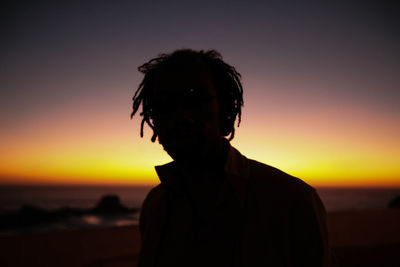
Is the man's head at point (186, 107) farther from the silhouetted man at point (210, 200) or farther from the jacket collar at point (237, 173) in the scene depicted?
the jacket collar at point (237, 173)

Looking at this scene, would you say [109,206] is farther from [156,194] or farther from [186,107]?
[186,107]

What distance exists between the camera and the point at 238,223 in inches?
48.9

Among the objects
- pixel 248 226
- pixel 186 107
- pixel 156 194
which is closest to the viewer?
pixel 248 226

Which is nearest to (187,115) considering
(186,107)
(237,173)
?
(186,107)

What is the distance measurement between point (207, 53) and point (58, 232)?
6020 mm

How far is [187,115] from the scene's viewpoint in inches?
54.9

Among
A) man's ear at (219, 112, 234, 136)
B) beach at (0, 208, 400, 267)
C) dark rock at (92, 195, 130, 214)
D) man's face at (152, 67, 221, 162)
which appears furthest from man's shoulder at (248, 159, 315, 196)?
dark rock at (92, 195, 130, 214)

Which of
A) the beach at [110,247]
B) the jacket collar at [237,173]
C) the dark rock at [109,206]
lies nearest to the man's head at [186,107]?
the jacket collar at [237,173]

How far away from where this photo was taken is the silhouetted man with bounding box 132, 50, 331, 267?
1.18 meters

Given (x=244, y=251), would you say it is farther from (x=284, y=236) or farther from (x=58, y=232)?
(x=58, y=232)

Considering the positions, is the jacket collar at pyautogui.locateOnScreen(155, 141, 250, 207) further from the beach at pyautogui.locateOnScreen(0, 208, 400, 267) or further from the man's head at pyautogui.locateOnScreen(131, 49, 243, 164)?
the beach at pyautogui.locateOnScreen(0, 208, 400, 267)

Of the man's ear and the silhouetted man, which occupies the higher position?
the man's ear

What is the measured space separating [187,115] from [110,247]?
5.04 m

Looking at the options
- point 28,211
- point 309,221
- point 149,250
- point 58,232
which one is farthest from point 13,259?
point 28,211
